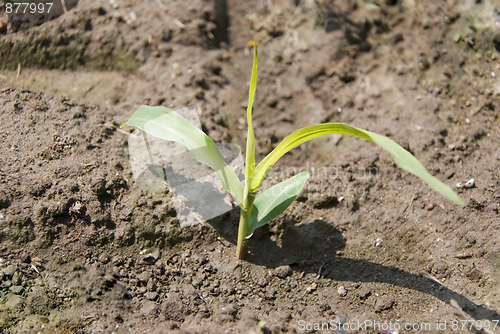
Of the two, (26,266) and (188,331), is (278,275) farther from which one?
(26,266)

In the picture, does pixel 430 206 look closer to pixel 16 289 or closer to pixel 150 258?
pixel 150 258

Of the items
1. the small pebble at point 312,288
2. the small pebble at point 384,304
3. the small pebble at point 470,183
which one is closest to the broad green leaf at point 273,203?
the small pebble at point 312,288

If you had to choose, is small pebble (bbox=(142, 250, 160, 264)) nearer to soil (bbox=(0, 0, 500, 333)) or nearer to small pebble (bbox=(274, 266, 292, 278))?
soil (bbox=(0, 0, 500, 333))

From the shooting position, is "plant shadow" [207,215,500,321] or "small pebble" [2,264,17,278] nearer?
"small pebble" [2,264,17,278]

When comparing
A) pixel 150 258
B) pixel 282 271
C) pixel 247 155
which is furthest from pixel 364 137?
pixel 150 258

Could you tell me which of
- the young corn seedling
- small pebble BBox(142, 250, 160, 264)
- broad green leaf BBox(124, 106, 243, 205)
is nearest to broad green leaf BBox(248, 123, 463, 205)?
the young corn seedling

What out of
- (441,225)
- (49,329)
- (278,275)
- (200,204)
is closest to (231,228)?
(200,204)

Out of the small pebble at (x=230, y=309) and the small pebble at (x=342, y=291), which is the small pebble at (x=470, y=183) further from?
the small pebble at (x=230, y=309)

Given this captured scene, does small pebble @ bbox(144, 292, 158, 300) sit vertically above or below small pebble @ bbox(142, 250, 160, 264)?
below
